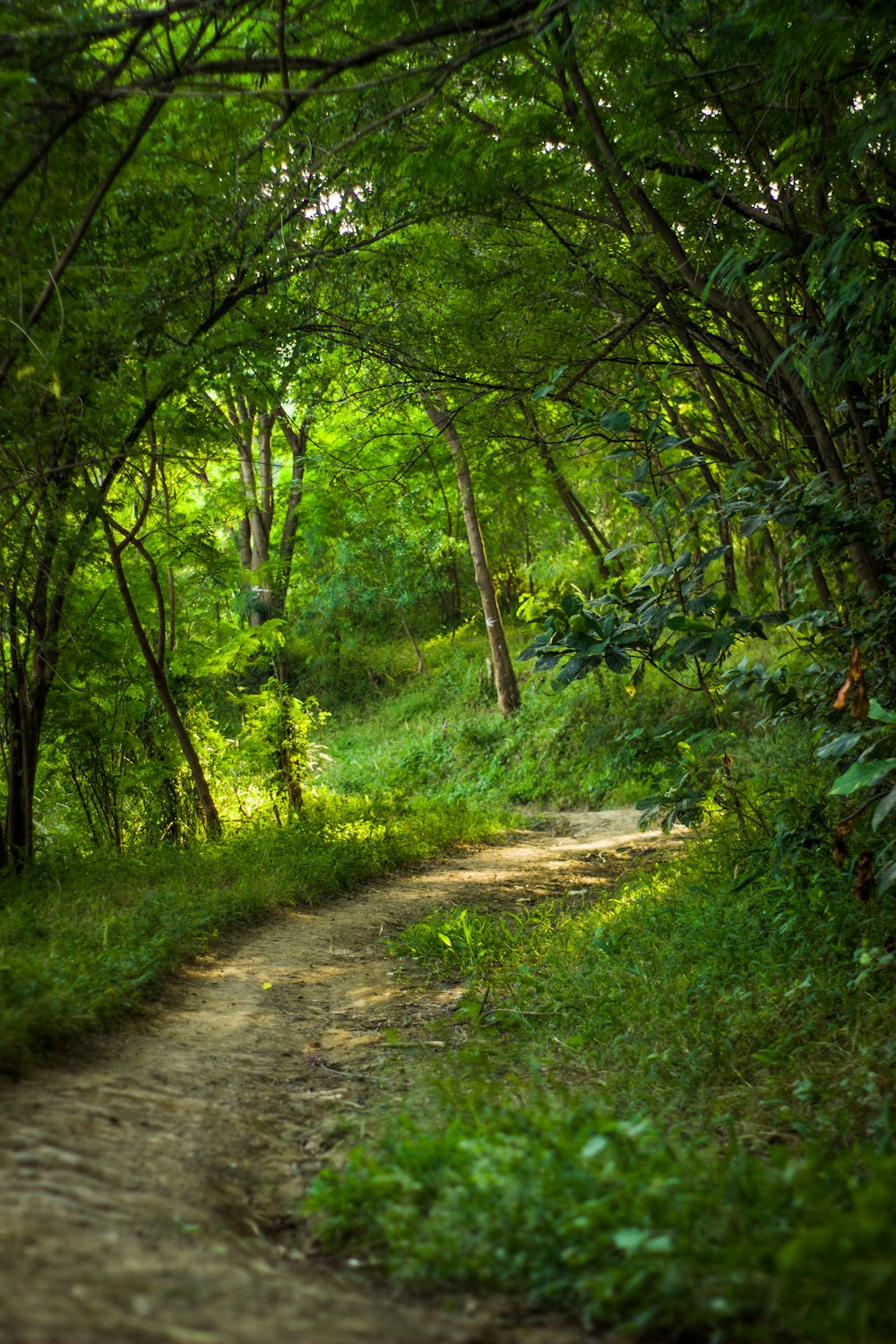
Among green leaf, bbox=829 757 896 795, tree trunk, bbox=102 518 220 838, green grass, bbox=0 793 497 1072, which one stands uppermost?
tree trunk, bbox=102 518 220 838

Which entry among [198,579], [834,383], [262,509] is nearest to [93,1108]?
[834,383]

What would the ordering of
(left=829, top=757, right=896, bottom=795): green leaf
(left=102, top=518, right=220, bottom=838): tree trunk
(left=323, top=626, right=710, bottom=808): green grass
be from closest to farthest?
(left=829, top=757, right=896, bottom=795): green leaf
(left=102, top=518, right=220, bottom=838): tree trunk
(left=323, top=626, right=710, bottom=808): green grass

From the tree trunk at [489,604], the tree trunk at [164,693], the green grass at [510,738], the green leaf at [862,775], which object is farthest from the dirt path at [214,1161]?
the tree trunk at [489,604]

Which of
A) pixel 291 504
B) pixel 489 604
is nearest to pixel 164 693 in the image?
pixel 489 604

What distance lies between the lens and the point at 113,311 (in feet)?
16.9

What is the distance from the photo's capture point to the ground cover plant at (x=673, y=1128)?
1781mm

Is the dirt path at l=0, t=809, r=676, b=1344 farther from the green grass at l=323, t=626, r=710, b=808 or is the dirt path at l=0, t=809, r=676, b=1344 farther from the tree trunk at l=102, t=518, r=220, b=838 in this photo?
the green grass at l=323, t=626, r=710, b=808

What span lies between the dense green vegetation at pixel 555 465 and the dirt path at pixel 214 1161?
0.22 metres

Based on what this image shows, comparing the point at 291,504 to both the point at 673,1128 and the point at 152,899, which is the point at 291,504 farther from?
the point at 673,1128

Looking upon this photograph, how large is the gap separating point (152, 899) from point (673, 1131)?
3.88 metres

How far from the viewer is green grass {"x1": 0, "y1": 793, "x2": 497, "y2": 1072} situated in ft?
11.7

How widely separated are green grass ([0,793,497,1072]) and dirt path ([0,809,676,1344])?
18 cm

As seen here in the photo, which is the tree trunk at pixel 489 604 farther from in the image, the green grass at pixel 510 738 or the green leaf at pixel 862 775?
the green leaf at pixel 862 775

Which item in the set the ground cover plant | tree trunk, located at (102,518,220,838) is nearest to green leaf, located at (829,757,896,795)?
the ground cover plant
